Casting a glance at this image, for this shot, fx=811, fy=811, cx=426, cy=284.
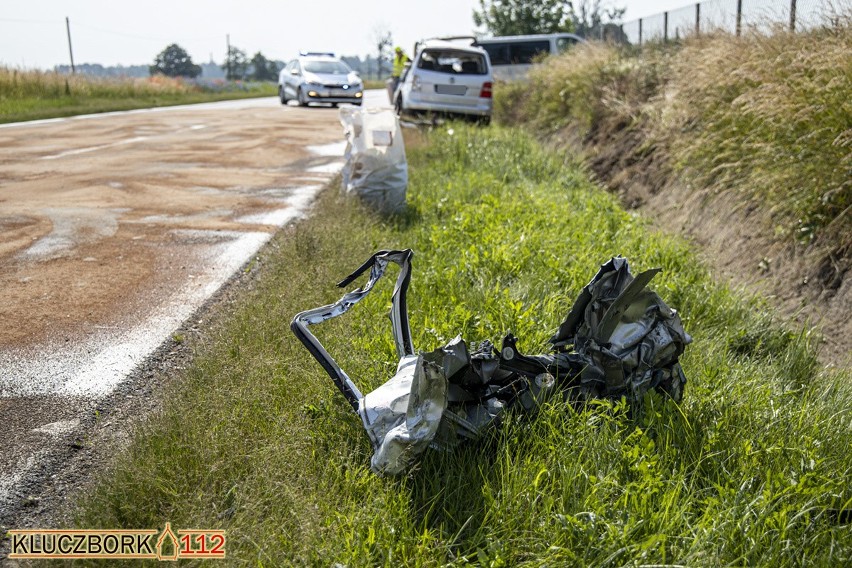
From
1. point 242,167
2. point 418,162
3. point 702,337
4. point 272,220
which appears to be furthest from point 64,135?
point 702,337

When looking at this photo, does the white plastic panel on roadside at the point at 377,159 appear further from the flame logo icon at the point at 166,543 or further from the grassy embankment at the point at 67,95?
the grassy embankment at the point at 67,95

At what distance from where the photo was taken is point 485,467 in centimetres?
302

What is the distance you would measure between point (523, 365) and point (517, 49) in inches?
968

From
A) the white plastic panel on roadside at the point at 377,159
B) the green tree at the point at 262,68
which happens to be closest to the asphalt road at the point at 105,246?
the white plastic panel on roadside at the point at 377,159

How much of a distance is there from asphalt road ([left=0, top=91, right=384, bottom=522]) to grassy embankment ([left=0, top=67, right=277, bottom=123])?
7090 mm

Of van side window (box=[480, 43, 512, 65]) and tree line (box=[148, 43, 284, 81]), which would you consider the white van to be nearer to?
van side window (box=[480, 43, 512, 65])

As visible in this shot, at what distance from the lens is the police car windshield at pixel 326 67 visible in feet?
89.1

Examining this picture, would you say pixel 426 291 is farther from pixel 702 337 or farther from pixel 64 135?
pixel 64 135

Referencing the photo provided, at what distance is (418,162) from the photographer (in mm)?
11969

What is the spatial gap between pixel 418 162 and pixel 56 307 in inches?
301

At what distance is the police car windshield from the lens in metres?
27.2

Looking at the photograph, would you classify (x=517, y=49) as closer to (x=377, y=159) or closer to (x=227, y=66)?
(x=377, y=159)

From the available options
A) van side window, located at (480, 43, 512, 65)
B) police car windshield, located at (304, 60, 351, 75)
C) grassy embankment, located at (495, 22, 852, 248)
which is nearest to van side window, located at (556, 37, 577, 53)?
van side window, located at (480, 43, 512, 65)

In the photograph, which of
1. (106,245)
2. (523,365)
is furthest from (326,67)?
→ (523,365)
